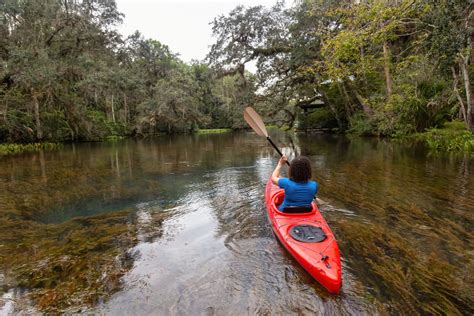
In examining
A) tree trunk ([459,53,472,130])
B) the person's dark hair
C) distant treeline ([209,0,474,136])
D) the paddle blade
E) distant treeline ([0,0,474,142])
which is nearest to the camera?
the person's dark hair

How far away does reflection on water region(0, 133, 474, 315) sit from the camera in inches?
110

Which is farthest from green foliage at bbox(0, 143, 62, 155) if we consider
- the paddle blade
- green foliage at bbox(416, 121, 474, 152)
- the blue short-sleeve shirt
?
green foliage at bbox(416, 121, 474, 152)

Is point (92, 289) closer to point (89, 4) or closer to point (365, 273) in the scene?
point (365, 273)

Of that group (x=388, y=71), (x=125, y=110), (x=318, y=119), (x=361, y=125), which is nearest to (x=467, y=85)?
(x=388, y=71)

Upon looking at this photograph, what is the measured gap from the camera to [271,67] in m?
21.8

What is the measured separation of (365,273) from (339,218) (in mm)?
1790

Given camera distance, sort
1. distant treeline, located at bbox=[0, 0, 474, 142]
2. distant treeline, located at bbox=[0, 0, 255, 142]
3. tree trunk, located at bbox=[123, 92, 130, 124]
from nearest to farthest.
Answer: distant treeline, located at bbox=[0, 0, 474, 142] < distant treeline, located at bbox=[0, 0, 255, 142] < tree trunk, located at bbox=[123, 92, 130, 124]

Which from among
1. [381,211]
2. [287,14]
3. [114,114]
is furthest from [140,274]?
[114,114]

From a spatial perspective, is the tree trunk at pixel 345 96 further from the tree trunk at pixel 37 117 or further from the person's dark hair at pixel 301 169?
the tree trunk at pixel 37 117

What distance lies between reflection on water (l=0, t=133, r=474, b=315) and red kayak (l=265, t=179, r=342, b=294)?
165mm

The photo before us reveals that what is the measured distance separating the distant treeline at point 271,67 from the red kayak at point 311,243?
6.60 meters

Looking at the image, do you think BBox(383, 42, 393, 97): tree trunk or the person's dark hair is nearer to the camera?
the person's dark hair

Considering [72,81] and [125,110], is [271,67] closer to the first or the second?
[72,81]

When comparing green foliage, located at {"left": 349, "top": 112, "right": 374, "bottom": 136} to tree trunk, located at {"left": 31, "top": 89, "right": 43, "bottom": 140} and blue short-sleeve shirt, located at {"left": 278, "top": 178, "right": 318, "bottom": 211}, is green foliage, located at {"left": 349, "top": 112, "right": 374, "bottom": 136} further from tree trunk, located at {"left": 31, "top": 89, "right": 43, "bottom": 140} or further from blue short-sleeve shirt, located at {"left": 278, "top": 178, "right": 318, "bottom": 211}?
tree trunk, located at {"left": 31, "top": 89, "right": 43, "bottom": 140}
